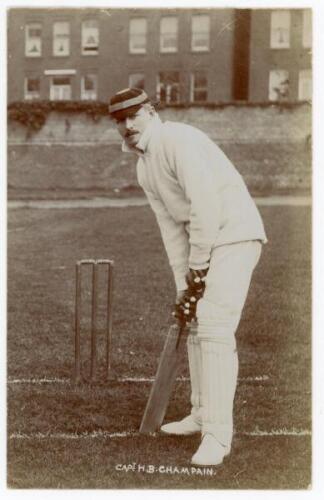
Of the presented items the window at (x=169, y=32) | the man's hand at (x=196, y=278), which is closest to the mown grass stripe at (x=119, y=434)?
the man's hand at (x=196, y=278)

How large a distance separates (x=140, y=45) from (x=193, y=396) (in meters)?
2.23

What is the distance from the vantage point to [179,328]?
15.2 ft

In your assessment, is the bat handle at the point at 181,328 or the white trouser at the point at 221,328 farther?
the bat handle at the point at 181,328

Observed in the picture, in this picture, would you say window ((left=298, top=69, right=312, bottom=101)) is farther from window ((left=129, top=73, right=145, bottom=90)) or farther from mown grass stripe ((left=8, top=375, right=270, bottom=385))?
mown grass stripe ((left=8, top=375, right=270, bottom=385))

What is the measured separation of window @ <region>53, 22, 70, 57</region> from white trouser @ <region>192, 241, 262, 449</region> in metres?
1.67

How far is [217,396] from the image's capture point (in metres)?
4.44

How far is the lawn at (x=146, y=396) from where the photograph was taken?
464cm

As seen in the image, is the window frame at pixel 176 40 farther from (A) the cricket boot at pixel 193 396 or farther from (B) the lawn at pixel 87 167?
(B) the lawn at pixel 87 167

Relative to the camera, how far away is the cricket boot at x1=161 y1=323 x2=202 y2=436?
15.1 feet

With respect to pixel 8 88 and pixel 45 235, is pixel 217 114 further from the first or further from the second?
pixel 8 88

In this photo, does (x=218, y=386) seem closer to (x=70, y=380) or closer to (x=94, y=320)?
(x=94, y=320)

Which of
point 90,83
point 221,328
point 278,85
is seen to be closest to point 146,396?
point 221,328

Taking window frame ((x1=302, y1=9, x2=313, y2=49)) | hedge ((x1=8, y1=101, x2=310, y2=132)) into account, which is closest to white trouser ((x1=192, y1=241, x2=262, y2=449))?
window frame ((x1=302, y1=9, x2=313, y2=49))

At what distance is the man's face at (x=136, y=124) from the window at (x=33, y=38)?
105cm
